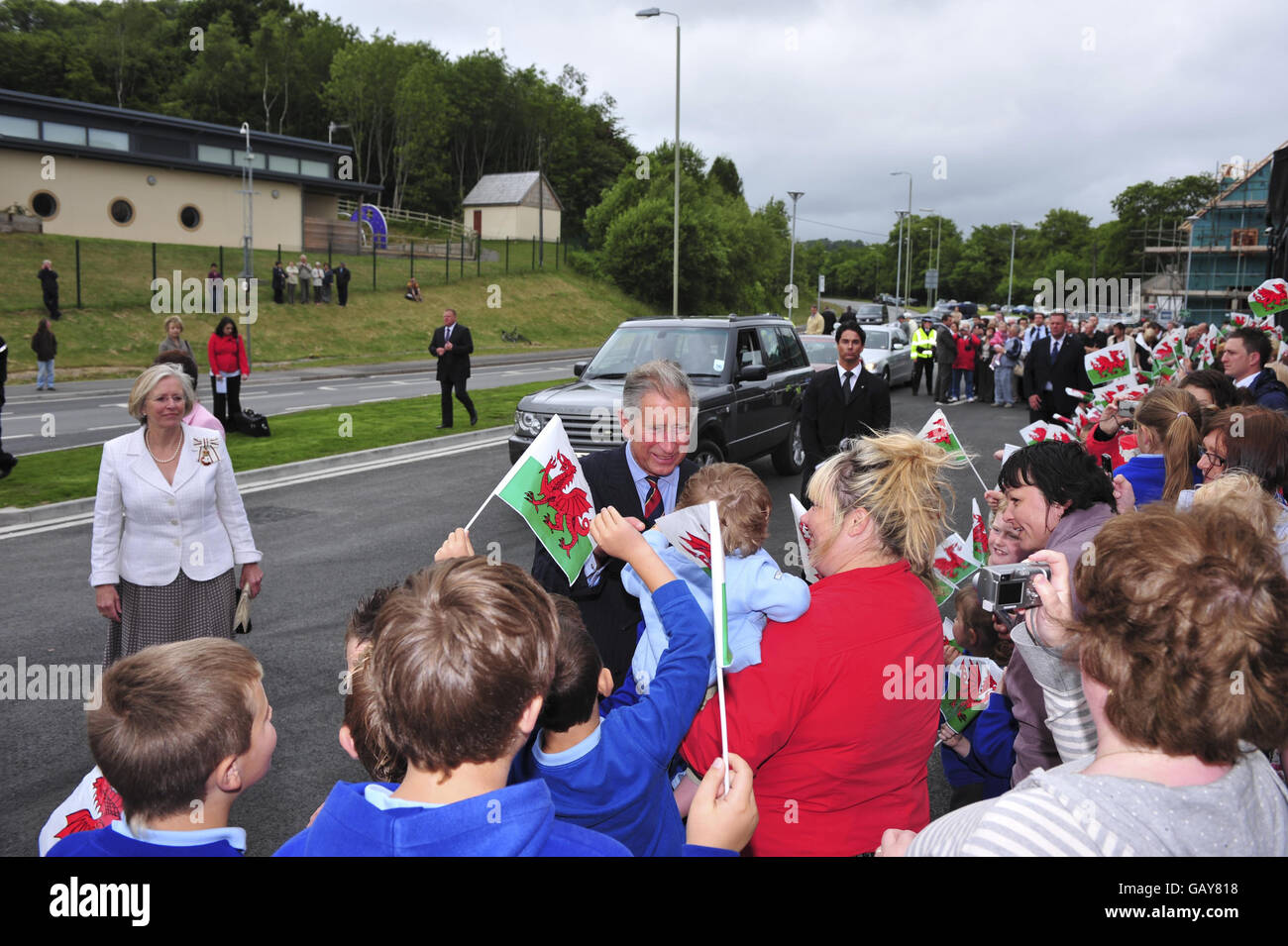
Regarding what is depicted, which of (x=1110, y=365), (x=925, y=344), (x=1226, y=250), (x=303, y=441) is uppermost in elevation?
(x=1226, y=250)

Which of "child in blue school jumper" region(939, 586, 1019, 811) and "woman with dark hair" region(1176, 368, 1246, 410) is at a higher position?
"woman with dark hair" region(1176, 368, 1246, 410)

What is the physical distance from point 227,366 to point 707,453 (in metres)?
8.88

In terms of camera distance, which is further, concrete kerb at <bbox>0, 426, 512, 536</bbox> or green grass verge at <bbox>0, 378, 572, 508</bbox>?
green grass verge at <bbox>0, 378, 572, 508</bbox>

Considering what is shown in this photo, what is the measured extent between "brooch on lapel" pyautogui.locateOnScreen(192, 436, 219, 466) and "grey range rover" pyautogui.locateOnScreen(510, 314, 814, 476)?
535cm

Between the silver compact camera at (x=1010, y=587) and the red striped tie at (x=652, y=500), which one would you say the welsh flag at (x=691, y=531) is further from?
the red striped tie at (x=652, y=500)

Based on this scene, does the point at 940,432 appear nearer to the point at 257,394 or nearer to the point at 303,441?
the point at 303,441

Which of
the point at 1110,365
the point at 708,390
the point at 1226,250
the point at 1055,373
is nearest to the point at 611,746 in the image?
the point at 708,390

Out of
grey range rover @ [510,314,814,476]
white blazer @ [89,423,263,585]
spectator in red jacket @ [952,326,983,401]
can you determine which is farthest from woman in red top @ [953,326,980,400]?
white blazer @ [89,423,263,585]

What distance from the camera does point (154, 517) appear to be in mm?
4555

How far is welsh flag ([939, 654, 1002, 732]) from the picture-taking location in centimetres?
341

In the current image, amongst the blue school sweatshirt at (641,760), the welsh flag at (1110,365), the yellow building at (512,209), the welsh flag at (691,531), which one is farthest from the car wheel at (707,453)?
the yellow building at (512,209)

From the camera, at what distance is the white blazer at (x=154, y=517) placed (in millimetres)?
4496

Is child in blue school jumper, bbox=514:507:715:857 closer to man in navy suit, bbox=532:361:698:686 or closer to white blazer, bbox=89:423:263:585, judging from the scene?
man in navy suit, bbox=532:361:698:686
